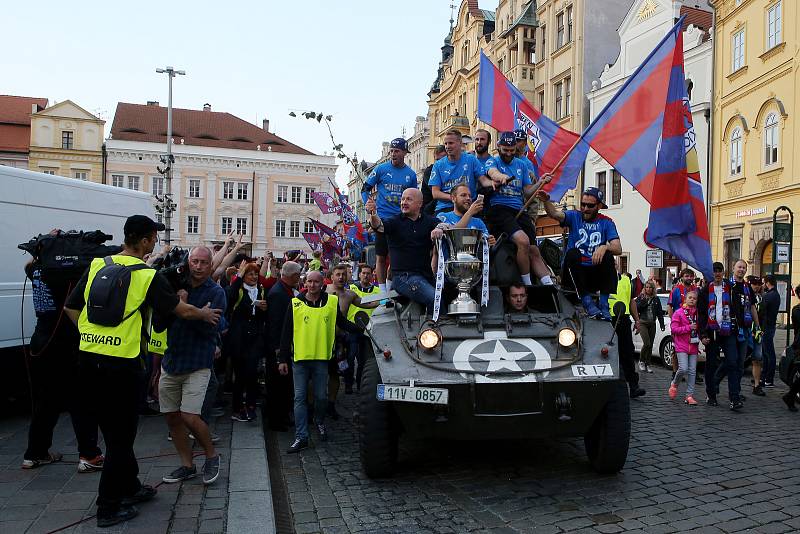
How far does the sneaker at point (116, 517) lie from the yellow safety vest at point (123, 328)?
997 millimetres

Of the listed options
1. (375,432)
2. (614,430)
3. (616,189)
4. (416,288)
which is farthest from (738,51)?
(375,432)

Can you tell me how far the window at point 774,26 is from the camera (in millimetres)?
20719

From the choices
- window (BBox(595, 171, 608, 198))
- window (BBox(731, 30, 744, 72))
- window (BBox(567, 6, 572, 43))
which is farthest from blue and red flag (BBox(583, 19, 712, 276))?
window (BBox(567, 6, 572, 43))

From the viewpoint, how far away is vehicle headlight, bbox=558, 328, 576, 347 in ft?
18.2

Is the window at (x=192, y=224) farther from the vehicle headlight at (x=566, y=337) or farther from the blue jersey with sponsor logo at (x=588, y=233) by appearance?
the vehicle headlight at (x=566, y=337)

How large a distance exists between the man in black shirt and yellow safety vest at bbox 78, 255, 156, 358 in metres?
2.41

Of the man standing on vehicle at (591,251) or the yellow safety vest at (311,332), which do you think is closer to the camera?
the yellow safety vest at (311,332)

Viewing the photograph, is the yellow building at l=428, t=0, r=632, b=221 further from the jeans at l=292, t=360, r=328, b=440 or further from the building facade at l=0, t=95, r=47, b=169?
the building facade at l=0, t=95, r=47, b=169

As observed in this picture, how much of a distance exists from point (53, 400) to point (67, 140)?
54.6m

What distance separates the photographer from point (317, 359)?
7.00m

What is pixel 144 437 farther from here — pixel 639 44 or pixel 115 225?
pixel 639 44

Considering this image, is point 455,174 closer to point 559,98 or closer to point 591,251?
point 591,251

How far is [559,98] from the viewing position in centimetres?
3450

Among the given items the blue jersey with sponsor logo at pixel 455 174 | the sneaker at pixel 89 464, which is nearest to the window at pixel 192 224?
the blue jersey with sponsor logo at pixel 455 174
